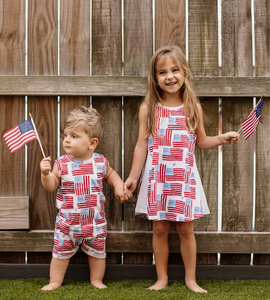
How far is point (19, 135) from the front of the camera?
2.33m

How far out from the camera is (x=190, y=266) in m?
2.41

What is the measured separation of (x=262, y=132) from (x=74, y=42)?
5.24 feet

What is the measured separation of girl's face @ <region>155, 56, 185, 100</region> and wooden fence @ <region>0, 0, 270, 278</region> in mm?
271

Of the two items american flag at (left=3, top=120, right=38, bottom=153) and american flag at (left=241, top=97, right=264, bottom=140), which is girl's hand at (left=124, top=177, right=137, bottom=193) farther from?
american flag at (left=241, top=97, right=264, bottom=140)

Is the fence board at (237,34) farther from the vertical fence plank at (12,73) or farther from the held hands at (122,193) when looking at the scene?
the vertical fence plank at (12,73)

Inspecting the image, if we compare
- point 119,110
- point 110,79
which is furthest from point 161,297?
point 110,79

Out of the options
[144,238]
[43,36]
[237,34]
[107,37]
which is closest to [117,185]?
[144,238]

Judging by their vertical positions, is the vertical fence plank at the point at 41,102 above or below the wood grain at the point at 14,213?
above

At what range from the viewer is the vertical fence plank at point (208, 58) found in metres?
2.66

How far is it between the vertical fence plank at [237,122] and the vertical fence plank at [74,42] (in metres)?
1.05

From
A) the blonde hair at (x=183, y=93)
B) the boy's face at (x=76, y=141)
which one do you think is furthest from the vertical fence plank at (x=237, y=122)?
the boy's face at (x=76, y=141)

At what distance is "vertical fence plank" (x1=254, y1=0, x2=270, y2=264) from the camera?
105 inches

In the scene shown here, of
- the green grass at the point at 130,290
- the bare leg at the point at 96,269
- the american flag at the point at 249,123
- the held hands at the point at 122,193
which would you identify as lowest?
the green grass at the point at 130,290

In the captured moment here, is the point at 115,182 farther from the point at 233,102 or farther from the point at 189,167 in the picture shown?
the point at 233,102
